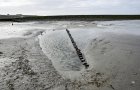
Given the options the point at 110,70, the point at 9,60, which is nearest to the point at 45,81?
the point at 110,70

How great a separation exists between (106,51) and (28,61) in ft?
18.6

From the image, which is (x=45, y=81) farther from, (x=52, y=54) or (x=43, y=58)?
(x=52, y=54)

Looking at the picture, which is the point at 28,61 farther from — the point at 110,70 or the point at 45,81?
the point at 110,70

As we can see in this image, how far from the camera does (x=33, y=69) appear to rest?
11648 millimetres

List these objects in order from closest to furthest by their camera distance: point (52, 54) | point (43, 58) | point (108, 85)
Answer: point (108, 85) → point (43, 58) → point (52, 54)

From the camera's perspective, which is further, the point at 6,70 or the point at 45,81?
the point at 6,70

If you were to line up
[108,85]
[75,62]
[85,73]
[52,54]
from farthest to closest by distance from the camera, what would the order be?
[52,54] < [75,62] < [85,73] < [108,85]

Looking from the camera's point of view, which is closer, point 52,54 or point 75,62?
point 75,62

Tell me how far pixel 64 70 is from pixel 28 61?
268cm

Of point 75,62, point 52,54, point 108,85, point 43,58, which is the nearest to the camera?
point 108,85

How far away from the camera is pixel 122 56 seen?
47.7ft

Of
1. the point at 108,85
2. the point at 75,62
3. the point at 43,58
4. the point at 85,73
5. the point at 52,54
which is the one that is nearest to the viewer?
the point at 108,85

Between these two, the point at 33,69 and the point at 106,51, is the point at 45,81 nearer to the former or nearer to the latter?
the point at 33,69

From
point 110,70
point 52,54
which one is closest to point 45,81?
point 110,70
